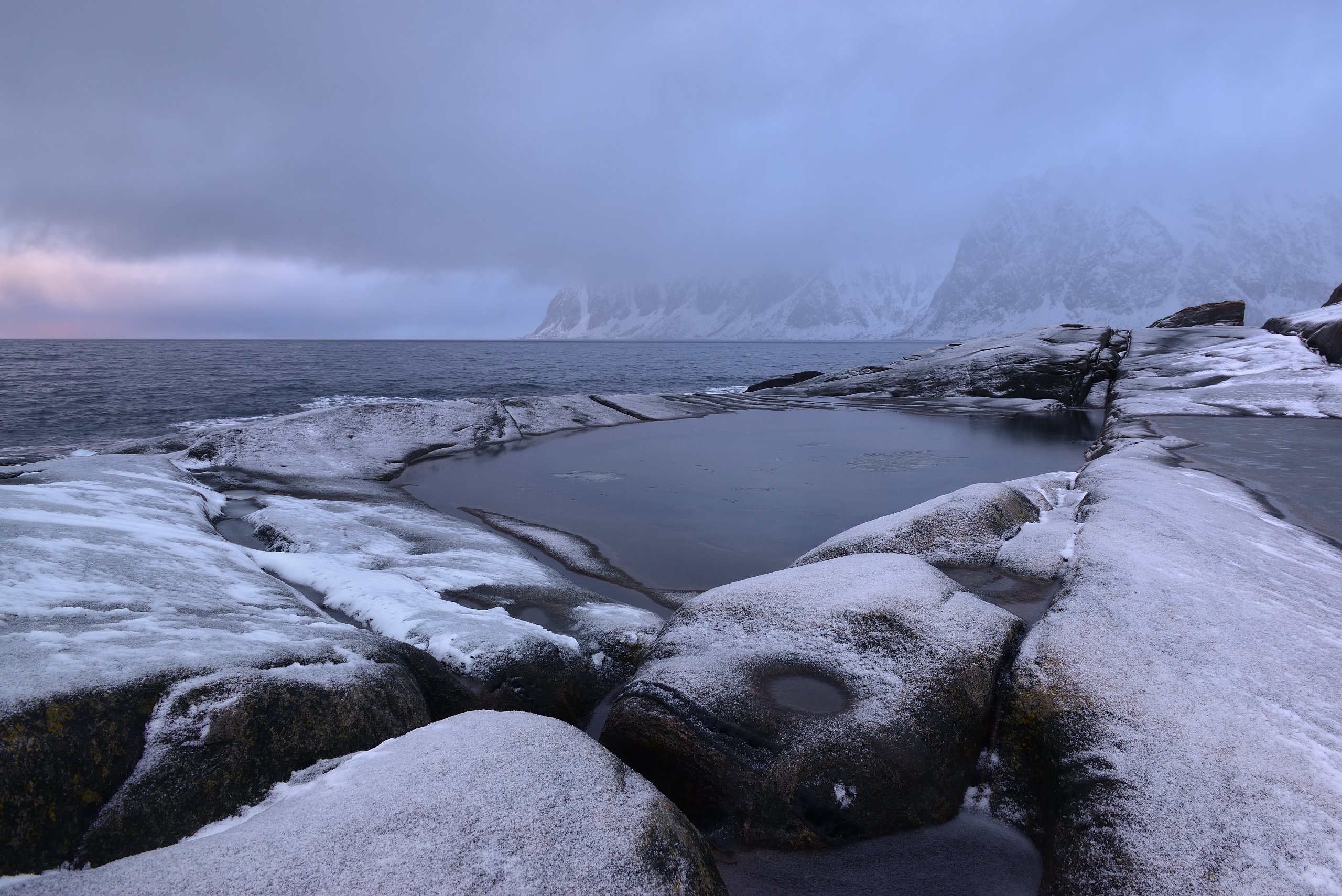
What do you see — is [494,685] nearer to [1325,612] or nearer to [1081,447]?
[1325,612]

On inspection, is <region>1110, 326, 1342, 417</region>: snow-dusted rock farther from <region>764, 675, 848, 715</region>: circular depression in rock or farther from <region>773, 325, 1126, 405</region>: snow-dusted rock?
<region>764, 675, 848, 715</region>: circular depression in rock

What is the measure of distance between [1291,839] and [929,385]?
28.2 m

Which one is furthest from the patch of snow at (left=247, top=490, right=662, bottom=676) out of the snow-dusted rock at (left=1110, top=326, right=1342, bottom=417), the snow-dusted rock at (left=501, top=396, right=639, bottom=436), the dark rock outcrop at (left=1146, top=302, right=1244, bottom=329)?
the dark rock outcrop at (left=1146, top=302, right=1244, bottom=329)

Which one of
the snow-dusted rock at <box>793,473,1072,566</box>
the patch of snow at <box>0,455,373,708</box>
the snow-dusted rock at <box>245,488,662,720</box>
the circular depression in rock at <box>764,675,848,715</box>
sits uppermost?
the patch of snow at <box>0,455,373,708</box>

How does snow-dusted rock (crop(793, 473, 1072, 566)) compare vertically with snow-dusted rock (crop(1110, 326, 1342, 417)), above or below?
below

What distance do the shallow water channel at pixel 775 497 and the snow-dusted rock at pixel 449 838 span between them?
2.77ft

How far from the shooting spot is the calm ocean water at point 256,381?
76.9 ft

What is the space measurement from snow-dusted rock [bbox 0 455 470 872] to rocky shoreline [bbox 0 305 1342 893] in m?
0.02

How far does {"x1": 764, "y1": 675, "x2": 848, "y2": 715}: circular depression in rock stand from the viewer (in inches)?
150

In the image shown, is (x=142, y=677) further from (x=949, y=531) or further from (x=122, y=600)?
(x=949, y=531)

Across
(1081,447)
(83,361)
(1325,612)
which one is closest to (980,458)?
(1081,447)

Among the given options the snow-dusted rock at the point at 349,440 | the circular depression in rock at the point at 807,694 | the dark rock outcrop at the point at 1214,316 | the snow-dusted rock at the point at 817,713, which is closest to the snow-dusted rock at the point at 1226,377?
the dark rock outcrop at the point at 1214,316

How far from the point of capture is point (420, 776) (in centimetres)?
282

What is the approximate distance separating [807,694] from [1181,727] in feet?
6.10
